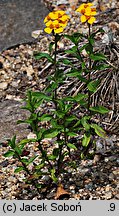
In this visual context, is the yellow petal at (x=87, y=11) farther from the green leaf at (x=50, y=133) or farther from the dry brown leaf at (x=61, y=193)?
the dry brown leaf at (x=61, y=193)

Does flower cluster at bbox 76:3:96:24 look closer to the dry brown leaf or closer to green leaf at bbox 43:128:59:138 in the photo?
green leaf at bbox 43:128:59:138

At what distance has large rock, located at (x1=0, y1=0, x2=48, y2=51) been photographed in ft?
16.2

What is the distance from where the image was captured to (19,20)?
5.13m

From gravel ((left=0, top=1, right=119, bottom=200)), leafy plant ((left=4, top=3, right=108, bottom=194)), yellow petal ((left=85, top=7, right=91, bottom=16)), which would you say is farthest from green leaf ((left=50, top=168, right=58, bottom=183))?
yellow petal ((left=85, top=7, right=91, bottom=16))

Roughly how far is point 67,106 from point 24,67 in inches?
55.4

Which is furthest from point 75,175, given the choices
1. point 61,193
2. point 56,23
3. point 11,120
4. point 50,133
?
point 56,23

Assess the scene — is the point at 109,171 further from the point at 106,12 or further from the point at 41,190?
the point at 106,12

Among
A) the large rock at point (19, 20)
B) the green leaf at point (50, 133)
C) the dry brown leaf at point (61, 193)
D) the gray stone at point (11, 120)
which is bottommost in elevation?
the dry brown leaf at point (61, 193)

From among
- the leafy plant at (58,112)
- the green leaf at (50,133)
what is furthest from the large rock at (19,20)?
the green leaf at (50,133)

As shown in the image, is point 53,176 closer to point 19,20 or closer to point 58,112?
point 58,112

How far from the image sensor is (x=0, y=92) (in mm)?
4445

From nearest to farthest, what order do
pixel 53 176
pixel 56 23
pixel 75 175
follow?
pixel 56 23 < pixel 53 176 < pixel 75 175

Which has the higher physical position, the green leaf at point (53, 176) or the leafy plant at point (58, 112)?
the leafy plant at point (58, 112)

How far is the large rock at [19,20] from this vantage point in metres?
4.93
